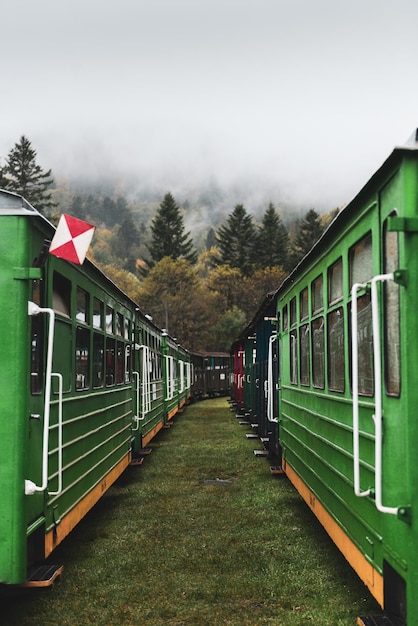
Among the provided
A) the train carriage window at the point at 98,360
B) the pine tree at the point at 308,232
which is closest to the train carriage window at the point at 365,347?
the train carriage window at the point at 98,360

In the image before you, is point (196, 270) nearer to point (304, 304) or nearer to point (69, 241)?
point (304, 304)

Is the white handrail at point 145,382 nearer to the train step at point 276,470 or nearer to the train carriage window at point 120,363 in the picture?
the train carriage window at point 120,363

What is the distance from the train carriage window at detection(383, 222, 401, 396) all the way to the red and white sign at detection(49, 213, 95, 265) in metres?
1.93

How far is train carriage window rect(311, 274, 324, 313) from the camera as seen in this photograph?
5898mm

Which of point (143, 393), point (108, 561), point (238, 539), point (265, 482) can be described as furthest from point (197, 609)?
point (143, 393)

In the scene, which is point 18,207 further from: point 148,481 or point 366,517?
point 148,481

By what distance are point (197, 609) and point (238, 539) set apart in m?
1.86

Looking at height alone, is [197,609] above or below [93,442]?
below

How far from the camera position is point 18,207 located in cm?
420

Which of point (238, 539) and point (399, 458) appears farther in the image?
point (238, 539)

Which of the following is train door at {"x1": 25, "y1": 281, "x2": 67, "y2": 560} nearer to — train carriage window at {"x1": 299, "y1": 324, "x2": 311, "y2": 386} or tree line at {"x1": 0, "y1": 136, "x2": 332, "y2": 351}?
train carriage window at {"x1": 299, "y1": 324, "x2": 311, "y2": 386}

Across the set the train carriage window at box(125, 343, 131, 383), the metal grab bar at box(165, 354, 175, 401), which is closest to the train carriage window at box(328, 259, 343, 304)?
the train carriage window at box(125, 343, 131, 383)

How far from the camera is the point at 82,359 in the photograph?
616 cm

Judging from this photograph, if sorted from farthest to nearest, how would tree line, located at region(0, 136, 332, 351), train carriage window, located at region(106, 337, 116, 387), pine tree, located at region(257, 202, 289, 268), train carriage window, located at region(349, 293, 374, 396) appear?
pine tree, located at region(257, 202, 289, 268) < tree line, located at region(0, 136, 332, 351) < train carriage window, located at region(106, 337, 116, 387) < train carriage window, located at region(349, 293, 374, 396)
